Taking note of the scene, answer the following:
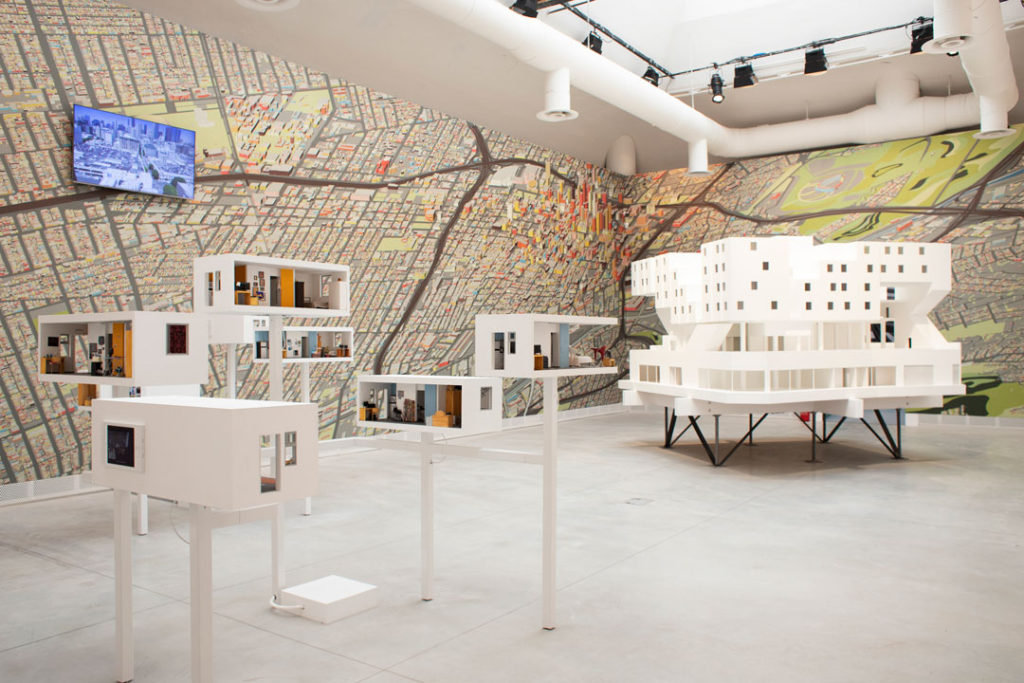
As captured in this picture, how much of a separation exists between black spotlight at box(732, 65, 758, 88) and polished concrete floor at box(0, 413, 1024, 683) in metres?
6.89

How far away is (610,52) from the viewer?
11781 millimetres

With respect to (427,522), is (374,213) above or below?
above

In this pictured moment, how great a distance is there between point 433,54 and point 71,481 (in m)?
6.62

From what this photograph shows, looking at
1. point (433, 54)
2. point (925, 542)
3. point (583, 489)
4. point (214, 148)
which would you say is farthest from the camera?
point (433, 54)

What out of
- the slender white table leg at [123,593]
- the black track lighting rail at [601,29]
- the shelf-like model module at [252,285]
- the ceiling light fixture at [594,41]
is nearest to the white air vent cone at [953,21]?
the black track lighting rail at [601,29]

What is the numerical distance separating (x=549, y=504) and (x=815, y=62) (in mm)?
10008

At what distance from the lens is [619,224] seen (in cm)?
1596

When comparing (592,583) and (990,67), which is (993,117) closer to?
(990,67)

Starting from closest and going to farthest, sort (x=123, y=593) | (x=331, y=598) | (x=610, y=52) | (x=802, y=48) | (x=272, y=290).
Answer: (x=123, y=593) < (x=331, y=598) < (x=272, y=290) < (x=802, y=48) < (x=610, y=52)

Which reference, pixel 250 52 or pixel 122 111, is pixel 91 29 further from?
pixel 250 52

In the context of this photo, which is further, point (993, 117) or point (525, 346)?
point (993, 117)

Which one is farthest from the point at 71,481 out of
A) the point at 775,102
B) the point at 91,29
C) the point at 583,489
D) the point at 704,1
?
the point at 775,102

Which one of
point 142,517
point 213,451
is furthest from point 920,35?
point 213,451

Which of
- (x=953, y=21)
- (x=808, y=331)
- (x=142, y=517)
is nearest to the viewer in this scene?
(x=142, y=517)
